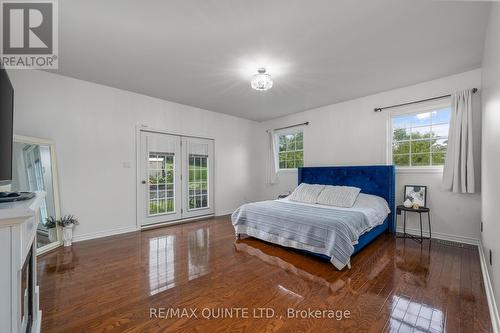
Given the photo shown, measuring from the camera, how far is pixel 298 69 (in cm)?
310

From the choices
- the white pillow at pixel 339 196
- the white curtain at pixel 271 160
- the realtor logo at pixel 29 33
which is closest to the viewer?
the realtor logo at pixel 29 33

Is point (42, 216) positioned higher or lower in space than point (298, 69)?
lower

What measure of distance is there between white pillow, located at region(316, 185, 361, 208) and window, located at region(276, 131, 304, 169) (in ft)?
4.85

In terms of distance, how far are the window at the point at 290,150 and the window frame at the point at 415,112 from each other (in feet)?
5.96

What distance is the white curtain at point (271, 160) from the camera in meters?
5.71

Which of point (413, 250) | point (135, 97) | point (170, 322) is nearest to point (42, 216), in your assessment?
point (135, 97)

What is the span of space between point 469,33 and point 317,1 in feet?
5.80

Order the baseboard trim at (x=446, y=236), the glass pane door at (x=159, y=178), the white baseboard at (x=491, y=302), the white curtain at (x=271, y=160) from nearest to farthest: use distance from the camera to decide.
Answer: the white baseboard at (x=491, y=302)
the baseboard trim at (x=446, y=236)
the glass pane door at (x=159, y=178)
the white curtain at (x=271, y=160)

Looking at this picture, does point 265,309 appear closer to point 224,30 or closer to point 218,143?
A: point 224,30

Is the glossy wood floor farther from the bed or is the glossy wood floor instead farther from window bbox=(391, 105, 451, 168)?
window bbox=(391, 105, 451, 168)

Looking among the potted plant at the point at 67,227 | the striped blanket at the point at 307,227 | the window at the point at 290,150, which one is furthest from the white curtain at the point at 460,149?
the potted plant at the point at 67,227

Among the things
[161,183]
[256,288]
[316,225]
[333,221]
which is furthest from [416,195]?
[161,183]

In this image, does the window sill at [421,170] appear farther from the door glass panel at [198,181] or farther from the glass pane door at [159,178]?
the glass pane door at [159,178]

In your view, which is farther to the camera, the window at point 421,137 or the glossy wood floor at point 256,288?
the window at point 421,137
